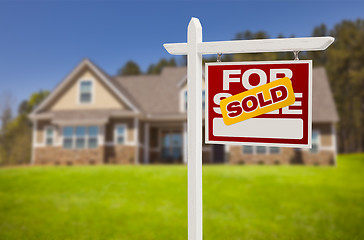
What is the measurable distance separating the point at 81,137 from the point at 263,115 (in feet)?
67.5

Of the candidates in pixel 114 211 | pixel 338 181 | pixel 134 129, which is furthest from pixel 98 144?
pixel 338 181

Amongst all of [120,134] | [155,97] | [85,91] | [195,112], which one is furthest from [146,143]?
[195,112]


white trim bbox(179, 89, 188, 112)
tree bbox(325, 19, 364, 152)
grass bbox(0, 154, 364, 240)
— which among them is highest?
tree bbox(325, 19, 364, 152)

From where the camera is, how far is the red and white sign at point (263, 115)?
4.11 meters

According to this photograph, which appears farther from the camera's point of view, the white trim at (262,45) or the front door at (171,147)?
the front door at (171,147)

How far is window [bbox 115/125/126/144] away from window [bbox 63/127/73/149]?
3068mm

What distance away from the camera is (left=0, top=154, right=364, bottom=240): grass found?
933cm

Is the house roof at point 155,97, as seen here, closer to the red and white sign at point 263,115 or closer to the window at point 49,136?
the window at point 49,136

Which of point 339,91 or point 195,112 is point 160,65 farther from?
point 195,112

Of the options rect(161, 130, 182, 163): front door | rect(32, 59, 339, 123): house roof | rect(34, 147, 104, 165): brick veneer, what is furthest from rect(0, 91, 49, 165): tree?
rect(161, 130, 182, 163): front door

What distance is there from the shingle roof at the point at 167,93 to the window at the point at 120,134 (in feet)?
8.29

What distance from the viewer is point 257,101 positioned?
166 inches

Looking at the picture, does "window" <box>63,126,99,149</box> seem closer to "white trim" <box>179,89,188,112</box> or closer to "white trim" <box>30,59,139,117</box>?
"white trim" <box>30,59,139,117</box>

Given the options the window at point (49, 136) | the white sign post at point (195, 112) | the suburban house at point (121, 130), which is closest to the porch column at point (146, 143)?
the suburban house at point (121, 130)
